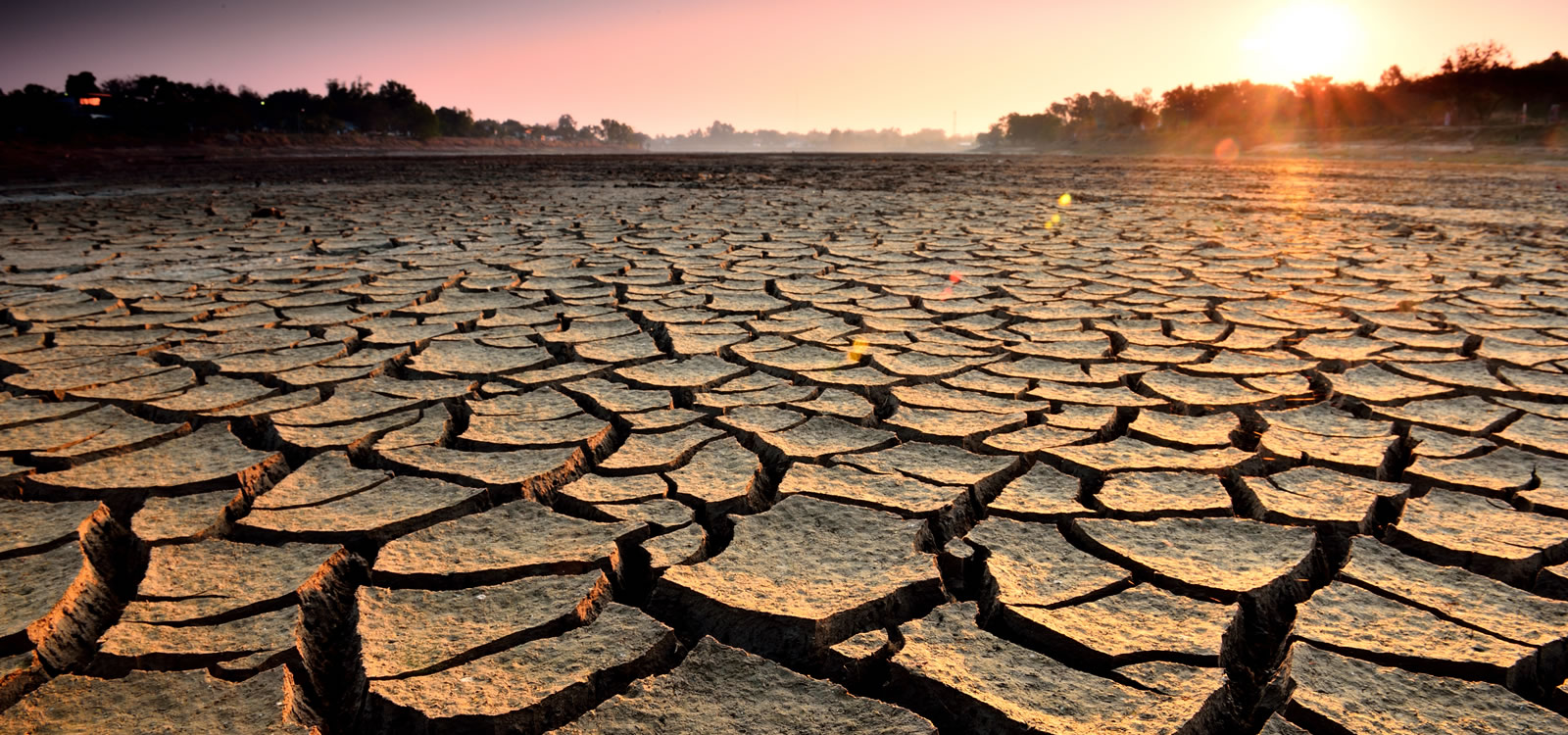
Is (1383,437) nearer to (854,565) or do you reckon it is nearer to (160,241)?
(854,565)

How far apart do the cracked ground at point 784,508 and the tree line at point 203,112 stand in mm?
25810

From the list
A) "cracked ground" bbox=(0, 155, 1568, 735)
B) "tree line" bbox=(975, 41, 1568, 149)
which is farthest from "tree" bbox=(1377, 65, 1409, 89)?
"cracked ground" bbox=(0, 155, 1568, 735)

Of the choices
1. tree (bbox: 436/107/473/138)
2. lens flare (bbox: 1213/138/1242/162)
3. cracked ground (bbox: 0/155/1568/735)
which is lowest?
cracked ground (bbox: 0/155/1568/735)

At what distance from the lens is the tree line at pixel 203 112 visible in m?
25.2

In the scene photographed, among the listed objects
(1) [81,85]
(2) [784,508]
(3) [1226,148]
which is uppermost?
(1) [81,85]

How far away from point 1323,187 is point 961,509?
9.69m

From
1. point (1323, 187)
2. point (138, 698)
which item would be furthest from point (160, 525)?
point (1323, 187)

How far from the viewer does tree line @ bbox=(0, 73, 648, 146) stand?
25.2 metres

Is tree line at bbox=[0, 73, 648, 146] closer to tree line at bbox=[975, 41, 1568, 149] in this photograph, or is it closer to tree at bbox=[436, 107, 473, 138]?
tree at bbox=[436, 107, 473, 138]

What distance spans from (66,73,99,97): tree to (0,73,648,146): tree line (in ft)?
0.13

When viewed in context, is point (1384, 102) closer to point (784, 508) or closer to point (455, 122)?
point (784, 508)

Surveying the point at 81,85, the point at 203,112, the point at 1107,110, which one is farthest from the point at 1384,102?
the point at 81,85

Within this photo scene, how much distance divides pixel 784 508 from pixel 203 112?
129 ft

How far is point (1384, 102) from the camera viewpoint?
1194 inches
